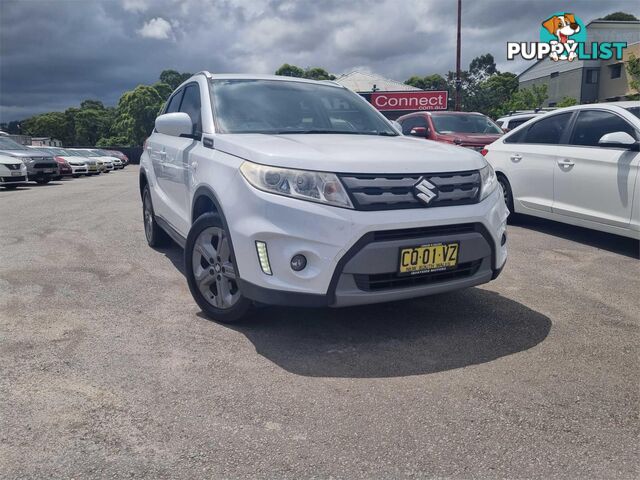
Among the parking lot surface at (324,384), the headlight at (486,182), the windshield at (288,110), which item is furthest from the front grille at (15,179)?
the headlight at (486,182)

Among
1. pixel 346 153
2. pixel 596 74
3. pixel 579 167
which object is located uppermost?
pixel 596 74

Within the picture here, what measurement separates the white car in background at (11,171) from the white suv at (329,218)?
1379cm

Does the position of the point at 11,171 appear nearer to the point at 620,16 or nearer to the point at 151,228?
the point at 151,228

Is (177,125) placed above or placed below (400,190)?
above

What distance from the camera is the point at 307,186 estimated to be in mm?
3072

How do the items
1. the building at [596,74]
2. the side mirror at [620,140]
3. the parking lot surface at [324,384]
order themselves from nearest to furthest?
the parking lot surface at [324,384] < the side mirror at [620,140] < the building at [596,74]

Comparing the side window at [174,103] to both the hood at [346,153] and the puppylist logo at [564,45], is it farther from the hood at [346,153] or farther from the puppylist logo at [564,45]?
the puppylist logo at [564,45]

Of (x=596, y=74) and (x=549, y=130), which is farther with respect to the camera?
(x=596, y=74)

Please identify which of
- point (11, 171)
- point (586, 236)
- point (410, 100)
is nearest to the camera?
point (586, 236)

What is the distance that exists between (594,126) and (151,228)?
5101mm

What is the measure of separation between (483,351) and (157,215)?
3661 mm

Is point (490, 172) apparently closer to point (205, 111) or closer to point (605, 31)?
point (205, 111)

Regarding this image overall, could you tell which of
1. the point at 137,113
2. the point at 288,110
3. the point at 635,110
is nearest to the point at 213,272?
the point at 288,110

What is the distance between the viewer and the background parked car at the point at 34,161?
16.7 metres
